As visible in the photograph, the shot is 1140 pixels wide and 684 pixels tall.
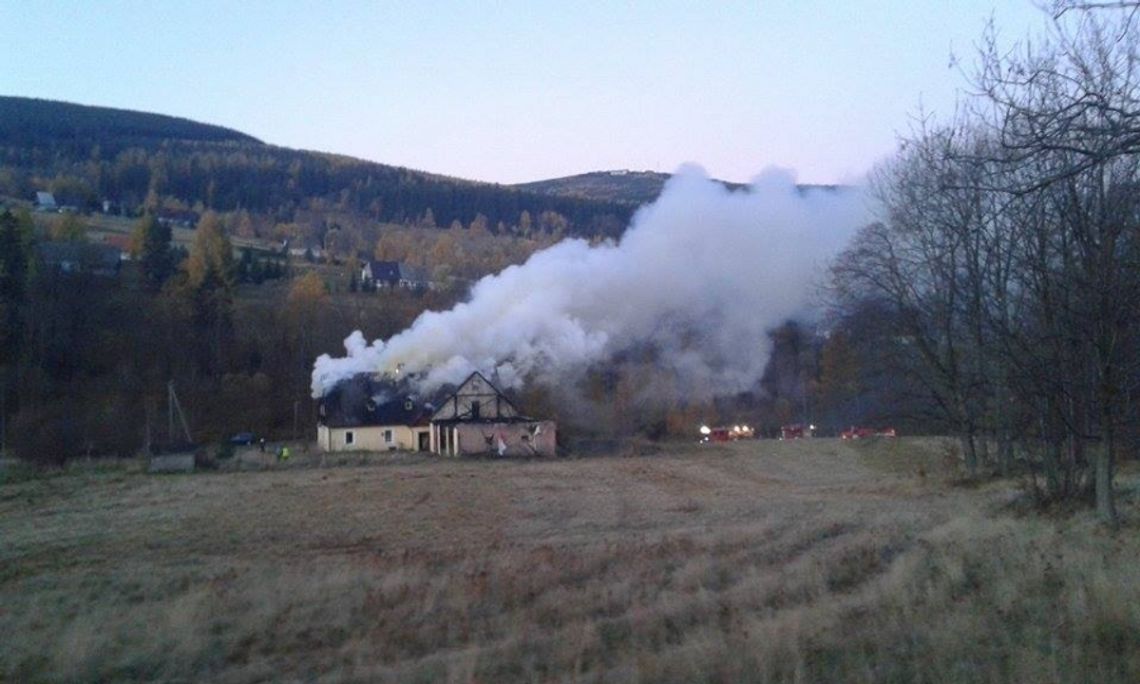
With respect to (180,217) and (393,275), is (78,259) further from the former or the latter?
(180,217)

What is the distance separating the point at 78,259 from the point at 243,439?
2851 cm

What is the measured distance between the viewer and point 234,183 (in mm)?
166125

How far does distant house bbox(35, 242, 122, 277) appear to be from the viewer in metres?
70.7

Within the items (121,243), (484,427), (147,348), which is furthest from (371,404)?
(121,243)

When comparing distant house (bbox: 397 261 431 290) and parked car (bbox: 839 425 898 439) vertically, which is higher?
distant house (bbox: 397 261 431 290)

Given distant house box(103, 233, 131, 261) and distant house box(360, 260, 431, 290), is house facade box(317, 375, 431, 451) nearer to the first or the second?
distant house box(103, 233, 131, 261)

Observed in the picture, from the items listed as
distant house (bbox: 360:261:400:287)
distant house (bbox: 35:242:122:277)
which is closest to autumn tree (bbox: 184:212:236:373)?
distant house (bbox: 35:242:122:277)

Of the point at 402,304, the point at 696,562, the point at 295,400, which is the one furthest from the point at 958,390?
the point at 402,304

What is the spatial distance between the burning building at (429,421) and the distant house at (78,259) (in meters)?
23.8

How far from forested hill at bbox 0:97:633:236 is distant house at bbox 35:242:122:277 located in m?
54.3

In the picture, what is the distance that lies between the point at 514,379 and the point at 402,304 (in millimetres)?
28284

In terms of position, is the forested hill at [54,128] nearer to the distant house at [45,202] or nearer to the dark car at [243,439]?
the distant house at [45,202]

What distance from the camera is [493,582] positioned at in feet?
38.5

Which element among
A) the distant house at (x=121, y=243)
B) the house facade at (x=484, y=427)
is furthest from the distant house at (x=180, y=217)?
the house facade at (x=484, y=427)
